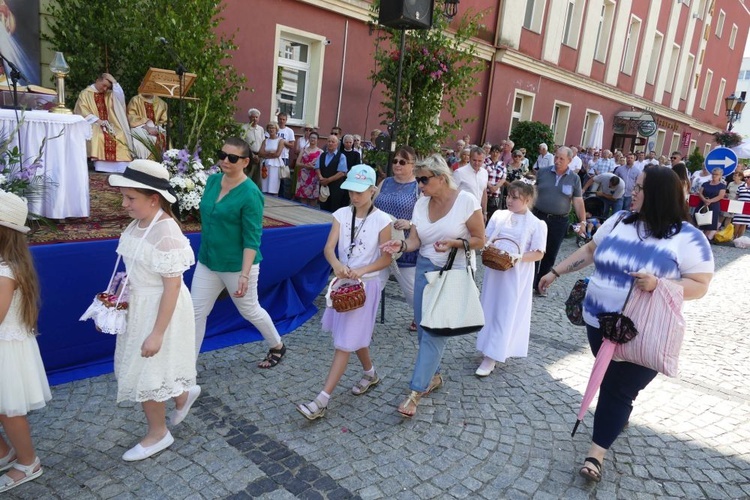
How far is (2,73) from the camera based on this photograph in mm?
6414

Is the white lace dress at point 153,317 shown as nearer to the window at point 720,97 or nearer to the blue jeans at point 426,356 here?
the blue jeans at point 426,356

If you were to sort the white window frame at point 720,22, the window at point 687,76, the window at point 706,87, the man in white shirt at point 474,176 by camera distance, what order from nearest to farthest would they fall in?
the man in white shirt at point 474,176
the window at point 687,76
the white window frame at point 720,22
the window at point 706,87

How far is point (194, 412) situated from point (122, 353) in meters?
0.88

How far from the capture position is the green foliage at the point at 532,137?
15695 millimetres

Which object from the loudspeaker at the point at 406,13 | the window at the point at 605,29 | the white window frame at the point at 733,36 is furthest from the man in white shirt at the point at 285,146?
the white window frame at the point at 733,36

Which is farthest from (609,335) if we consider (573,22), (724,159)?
(573,22)

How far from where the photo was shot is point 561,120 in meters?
19.6

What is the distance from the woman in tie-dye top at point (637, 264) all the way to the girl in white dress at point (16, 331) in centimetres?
297

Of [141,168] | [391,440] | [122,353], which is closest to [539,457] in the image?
[391,440]

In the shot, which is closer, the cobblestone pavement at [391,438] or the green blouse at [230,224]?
the cobblestone pavement at [391,438]

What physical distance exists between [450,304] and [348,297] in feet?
2.19

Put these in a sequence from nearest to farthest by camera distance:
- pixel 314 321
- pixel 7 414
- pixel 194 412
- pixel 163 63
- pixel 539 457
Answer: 1. pixel 7 414
2. pixel 539 457
3. pixel 194 412
4. pixel 314 321
5. pixel 163 63

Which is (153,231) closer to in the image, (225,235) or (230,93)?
(225,235)

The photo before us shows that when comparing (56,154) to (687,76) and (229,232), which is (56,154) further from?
(687,76)
